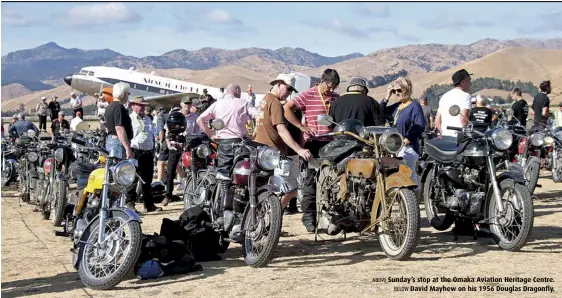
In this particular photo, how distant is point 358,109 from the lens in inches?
335

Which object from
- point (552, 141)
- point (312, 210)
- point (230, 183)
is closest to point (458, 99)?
point (312, 210)

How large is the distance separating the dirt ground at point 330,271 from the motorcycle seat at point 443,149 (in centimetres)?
88

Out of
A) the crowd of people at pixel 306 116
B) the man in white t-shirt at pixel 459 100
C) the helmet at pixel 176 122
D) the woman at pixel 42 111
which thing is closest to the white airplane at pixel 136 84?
the woman at pixel 42 111

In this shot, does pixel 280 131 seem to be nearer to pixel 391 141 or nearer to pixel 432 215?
pixel 391 141

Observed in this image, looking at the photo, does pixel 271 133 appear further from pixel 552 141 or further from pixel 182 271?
pixel 552 141

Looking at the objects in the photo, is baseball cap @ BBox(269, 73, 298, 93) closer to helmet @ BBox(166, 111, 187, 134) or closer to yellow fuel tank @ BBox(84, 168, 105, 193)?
yellow fuel tank @ BBox(84, 168, 105, 193)

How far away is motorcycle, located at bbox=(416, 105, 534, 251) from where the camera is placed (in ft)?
24.3

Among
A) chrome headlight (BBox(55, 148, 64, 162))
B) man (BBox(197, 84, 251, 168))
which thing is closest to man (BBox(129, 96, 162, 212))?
chrome headlight (BBox(55, 148, 64, 162))

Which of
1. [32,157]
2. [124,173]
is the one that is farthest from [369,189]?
[32,157]

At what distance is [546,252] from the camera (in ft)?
25.0

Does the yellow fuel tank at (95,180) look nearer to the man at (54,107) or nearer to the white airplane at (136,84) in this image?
the man at (54,107)

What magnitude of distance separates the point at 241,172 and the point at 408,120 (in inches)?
85.6

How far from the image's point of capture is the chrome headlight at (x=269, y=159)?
23.8 feet

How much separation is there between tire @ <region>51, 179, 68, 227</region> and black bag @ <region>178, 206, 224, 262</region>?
274 centimetres
